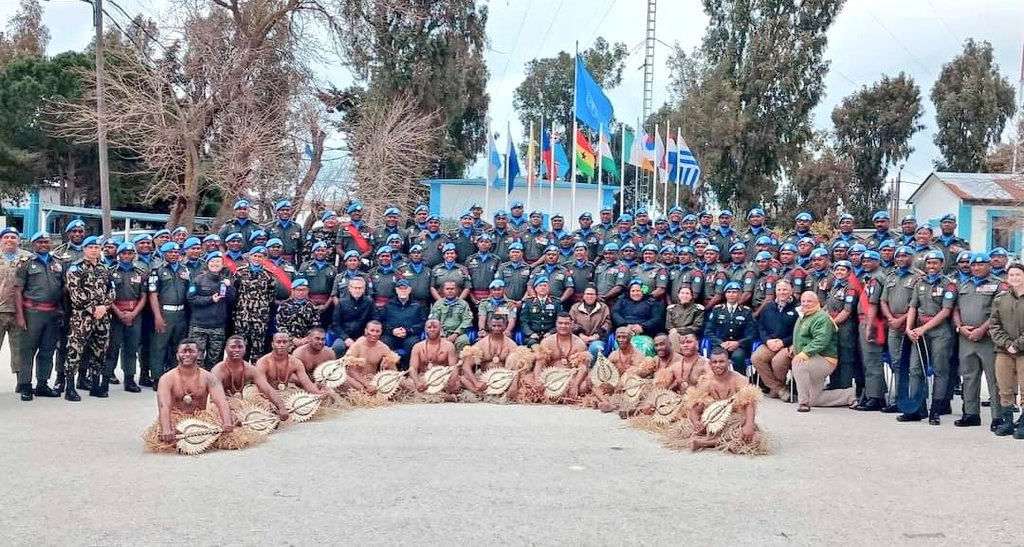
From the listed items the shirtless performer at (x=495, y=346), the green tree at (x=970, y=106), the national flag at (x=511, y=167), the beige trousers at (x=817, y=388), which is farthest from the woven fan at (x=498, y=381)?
the green tree at (x=970, y=106)

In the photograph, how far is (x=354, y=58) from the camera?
2827 centimetres

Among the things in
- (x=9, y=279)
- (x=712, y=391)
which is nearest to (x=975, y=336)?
(x=712, y=391)

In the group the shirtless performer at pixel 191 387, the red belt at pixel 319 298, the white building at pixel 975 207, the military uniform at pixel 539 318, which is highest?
the white building at pixel 975 207

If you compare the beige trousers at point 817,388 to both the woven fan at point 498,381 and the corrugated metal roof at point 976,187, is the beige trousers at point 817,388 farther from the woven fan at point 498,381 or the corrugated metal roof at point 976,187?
the corrugated metal roof at point 976,187

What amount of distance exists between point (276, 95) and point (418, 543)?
20663 mm

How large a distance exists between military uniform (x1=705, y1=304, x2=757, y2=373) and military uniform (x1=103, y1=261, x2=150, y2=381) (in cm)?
689

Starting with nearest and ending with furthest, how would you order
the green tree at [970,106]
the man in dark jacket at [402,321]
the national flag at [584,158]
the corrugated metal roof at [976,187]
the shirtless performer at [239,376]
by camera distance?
the shirtless performer at [239,376], the man in dark jacket at [402,321], the national flag at [584,158], the corrugated metal roof at [976,187], the green tree at [970,106]

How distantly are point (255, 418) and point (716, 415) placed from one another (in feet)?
13.4

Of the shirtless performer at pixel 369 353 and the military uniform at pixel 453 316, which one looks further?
the military uniform at pixel 453 316

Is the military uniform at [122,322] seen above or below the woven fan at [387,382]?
above

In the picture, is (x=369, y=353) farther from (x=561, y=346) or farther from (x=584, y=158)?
(x=584, y=158)

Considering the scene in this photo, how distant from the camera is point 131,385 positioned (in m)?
10.8

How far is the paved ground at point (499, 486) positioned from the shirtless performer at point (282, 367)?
63 cm

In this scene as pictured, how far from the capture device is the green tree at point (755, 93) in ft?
126
